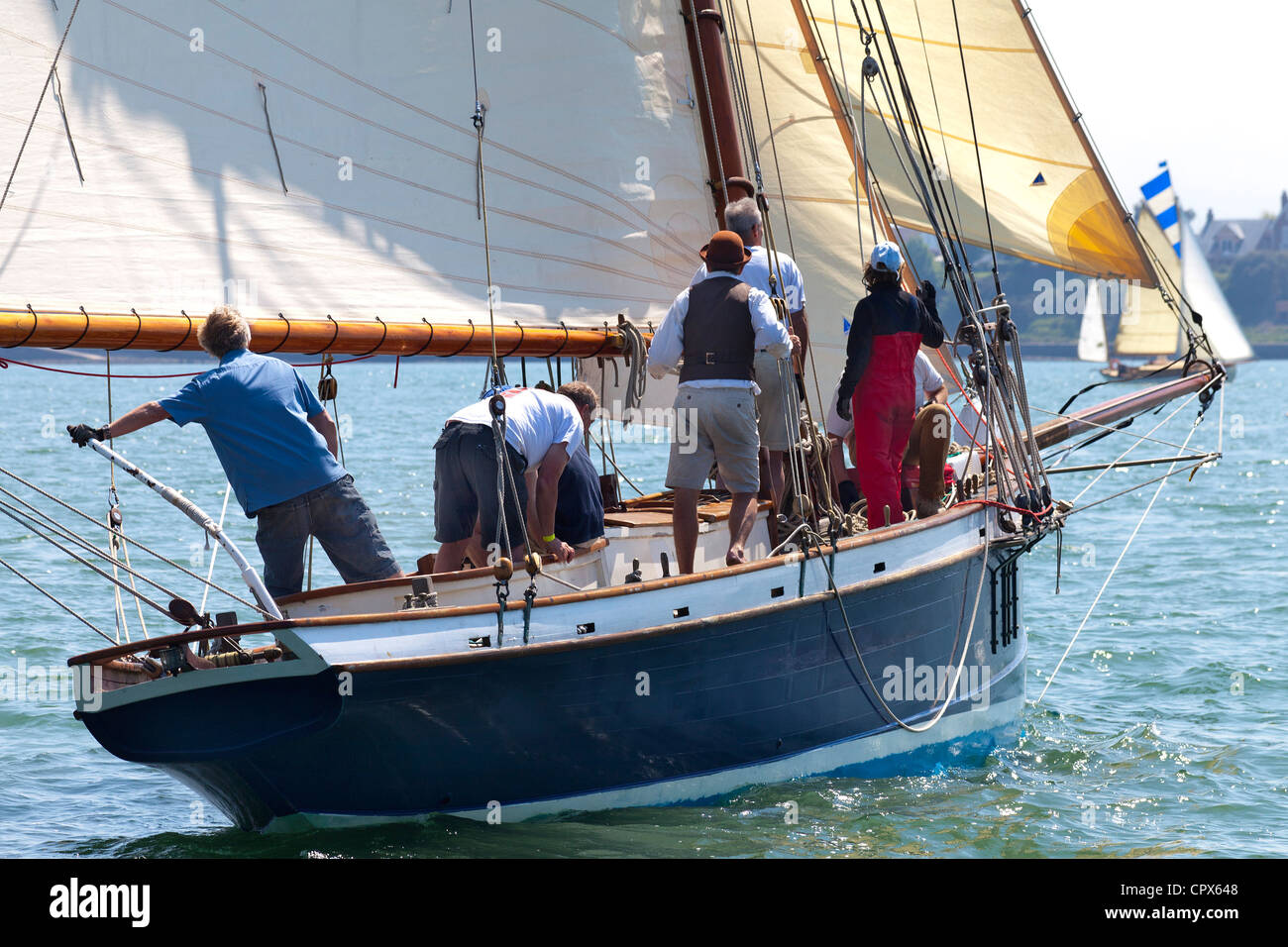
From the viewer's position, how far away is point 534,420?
6863 mm

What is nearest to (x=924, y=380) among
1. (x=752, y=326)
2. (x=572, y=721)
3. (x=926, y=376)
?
(x=926, y=376)

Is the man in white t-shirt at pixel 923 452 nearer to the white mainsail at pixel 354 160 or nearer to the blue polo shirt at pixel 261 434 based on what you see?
the white mainsail at pixel 354 160

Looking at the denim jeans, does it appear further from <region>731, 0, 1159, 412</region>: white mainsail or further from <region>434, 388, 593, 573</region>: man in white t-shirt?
<region>731, 0, 1159, 412</region>: white mainsail

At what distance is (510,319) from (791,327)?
4.54ft

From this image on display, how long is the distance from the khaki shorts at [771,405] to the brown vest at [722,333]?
0.41 m

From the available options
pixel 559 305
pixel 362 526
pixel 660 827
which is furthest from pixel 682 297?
pixel 660 827

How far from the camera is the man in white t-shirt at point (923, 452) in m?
8.16

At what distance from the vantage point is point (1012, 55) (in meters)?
10.4

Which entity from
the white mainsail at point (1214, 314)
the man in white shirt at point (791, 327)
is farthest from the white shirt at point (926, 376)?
the white mainsail at point (1214, 314)

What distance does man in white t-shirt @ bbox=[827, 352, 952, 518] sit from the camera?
8.16 metres

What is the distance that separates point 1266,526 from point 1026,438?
13.3 meters

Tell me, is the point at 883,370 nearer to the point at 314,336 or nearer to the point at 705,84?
the point at 705,84
